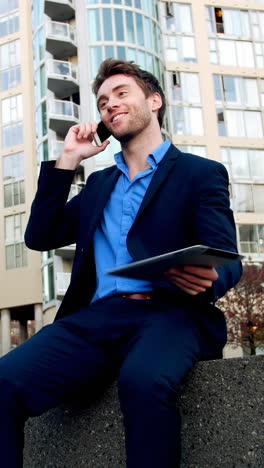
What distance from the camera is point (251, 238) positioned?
3478 cm

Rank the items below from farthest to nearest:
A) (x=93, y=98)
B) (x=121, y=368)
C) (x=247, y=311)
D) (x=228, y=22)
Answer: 1. (x=228, y=22)
2. (x=93, y=98)
3. (x=247, y=311)
4. (x=121, y=368)

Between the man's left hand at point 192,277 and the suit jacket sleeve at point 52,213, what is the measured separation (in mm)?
924

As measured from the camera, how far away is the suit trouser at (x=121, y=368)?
228 centimetres

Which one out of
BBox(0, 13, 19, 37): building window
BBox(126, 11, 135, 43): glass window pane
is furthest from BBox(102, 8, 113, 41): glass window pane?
BBox(0, 13, 19, 37): building window

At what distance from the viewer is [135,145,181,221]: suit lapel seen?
9.78ft

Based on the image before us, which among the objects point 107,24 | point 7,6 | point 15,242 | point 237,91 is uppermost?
point 7,6

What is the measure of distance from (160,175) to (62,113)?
107 feet

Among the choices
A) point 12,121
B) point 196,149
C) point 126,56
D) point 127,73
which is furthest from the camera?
point 12,121

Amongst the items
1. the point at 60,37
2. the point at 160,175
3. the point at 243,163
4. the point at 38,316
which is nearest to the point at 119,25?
the point at 60,37

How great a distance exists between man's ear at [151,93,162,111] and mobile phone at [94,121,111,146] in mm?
276

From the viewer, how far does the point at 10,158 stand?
3888 centimetres

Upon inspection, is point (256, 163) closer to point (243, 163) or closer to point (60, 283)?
point (243, 163)

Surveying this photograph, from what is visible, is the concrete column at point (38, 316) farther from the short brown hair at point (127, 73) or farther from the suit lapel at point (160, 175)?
the suit lapel at point (160, 175)

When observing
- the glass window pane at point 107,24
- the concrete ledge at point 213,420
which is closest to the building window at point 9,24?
the glass window pane at point 107,24
